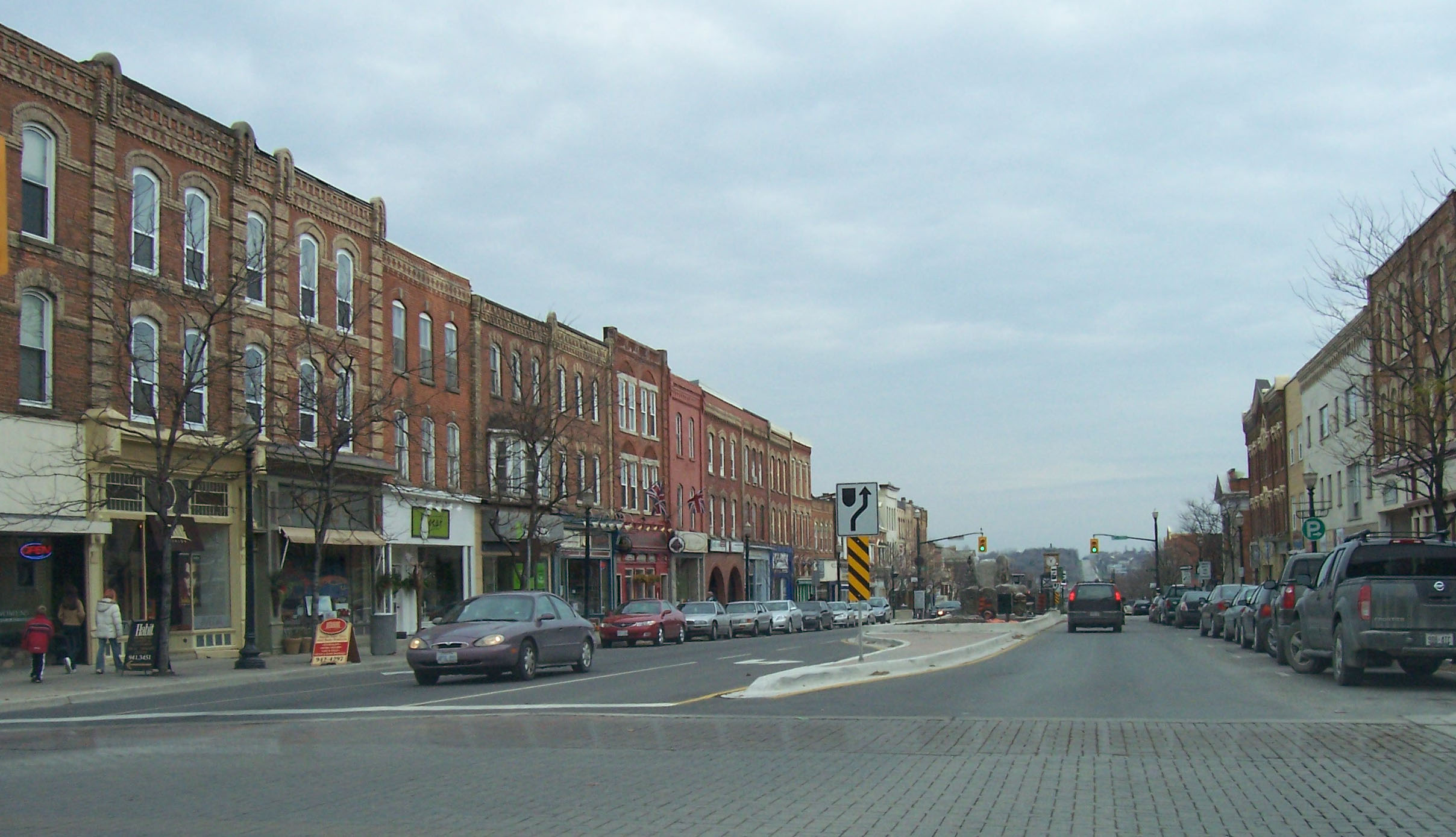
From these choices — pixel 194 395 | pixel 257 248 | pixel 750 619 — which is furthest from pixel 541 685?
pixel 750 619

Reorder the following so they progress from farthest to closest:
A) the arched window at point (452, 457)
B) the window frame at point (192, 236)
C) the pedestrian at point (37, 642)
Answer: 1. the arched window at point (452, 457)
2. the window frame at point (192, 236)
3. the pedestrian at point (37, 642)

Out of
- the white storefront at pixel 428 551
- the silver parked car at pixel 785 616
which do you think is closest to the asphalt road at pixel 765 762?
the white storefront at pixel 428 551

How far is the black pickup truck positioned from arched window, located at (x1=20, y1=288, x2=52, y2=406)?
933 inches

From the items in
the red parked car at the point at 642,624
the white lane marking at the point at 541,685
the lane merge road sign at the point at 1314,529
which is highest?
the lane merge road sign at the point at 1314,529

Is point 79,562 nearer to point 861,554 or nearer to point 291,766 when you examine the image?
point 861,554

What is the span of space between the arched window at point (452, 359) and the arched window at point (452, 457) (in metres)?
1.28

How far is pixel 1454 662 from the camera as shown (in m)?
21.5

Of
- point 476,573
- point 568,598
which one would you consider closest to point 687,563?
point 568,598

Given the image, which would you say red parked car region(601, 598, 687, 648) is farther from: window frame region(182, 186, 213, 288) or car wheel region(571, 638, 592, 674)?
window frame region(182, 186, 213, 288)

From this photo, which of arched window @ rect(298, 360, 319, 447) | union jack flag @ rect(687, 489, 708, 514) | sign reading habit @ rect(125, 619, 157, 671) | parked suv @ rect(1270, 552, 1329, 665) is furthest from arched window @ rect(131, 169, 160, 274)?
union jack flag @ rect(687, 489, 708, 514)

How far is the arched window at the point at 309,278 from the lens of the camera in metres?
34.7

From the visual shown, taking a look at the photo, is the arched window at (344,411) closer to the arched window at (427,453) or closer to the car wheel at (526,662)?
the arched window at (427,453)

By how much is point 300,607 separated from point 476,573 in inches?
382

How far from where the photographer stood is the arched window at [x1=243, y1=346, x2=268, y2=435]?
31.0 meters
